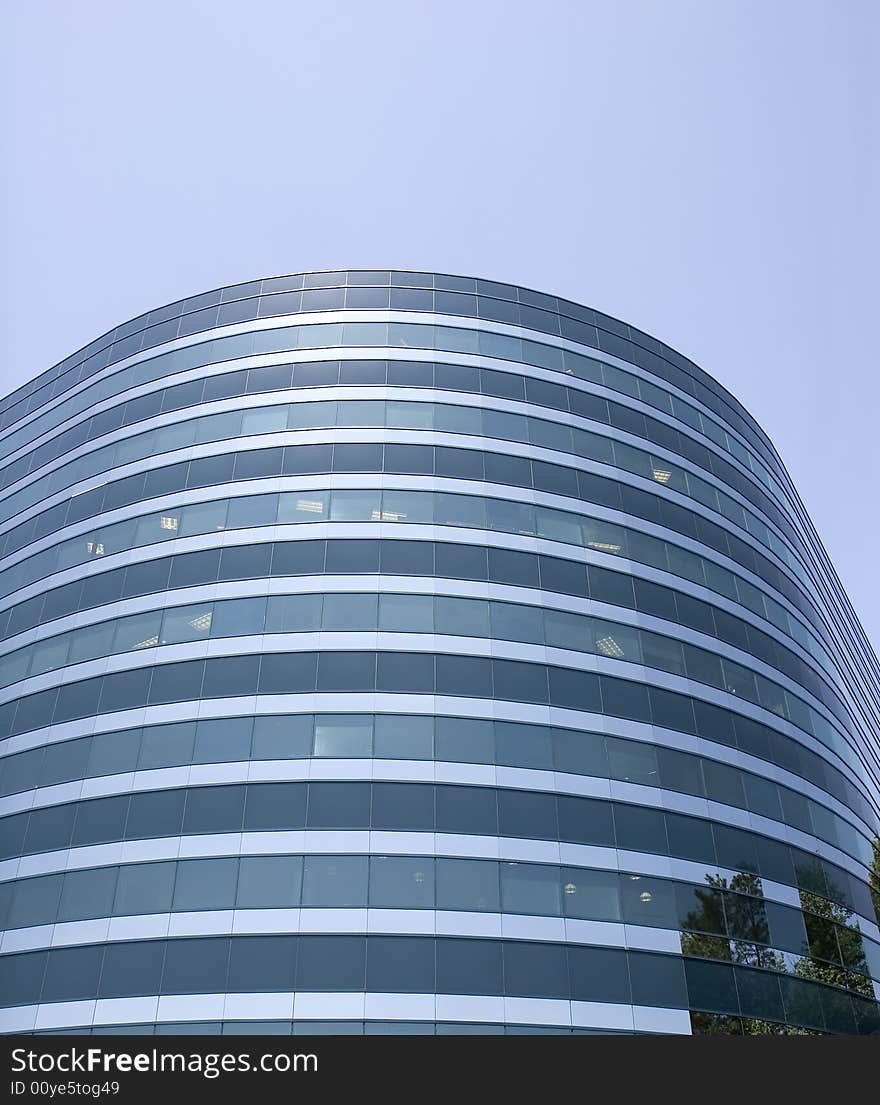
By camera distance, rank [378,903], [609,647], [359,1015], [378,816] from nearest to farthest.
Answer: [359,1015]
[378,903]
[378,816]
[609,647]

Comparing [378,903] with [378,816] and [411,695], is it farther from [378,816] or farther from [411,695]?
[411,695]

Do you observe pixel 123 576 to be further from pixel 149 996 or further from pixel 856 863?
pixel 856 863

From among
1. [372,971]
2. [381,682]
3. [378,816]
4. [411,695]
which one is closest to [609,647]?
[411,695]

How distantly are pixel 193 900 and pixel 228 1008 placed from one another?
343 centimetres

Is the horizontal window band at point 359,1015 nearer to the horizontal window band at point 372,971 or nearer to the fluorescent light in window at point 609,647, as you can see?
the horizontal window band at point 372,971

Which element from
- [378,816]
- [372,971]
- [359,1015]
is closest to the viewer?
[359,1015]

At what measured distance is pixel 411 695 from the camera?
1198 inches

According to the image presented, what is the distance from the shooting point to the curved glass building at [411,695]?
2652 cm

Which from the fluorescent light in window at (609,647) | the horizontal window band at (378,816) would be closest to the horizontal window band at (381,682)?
the fluorescent light in window at (609,647)

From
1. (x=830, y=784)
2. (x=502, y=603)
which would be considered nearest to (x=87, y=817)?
(x=502, y=603)

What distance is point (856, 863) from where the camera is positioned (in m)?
35.4

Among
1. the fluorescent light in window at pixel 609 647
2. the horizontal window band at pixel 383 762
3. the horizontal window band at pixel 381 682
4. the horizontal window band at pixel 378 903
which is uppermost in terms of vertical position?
the fluorescent light in window at pixel 609 647

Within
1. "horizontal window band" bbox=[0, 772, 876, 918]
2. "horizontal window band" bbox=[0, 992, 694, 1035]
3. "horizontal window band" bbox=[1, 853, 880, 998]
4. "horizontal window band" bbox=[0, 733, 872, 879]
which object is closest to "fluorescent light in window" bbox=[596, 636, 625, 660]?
"horizontal window band" bbox=[0, 733, 872, 879]

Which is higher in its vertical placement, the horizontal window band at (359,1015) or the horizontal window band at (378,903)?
the horizontal window band at (378,903)
